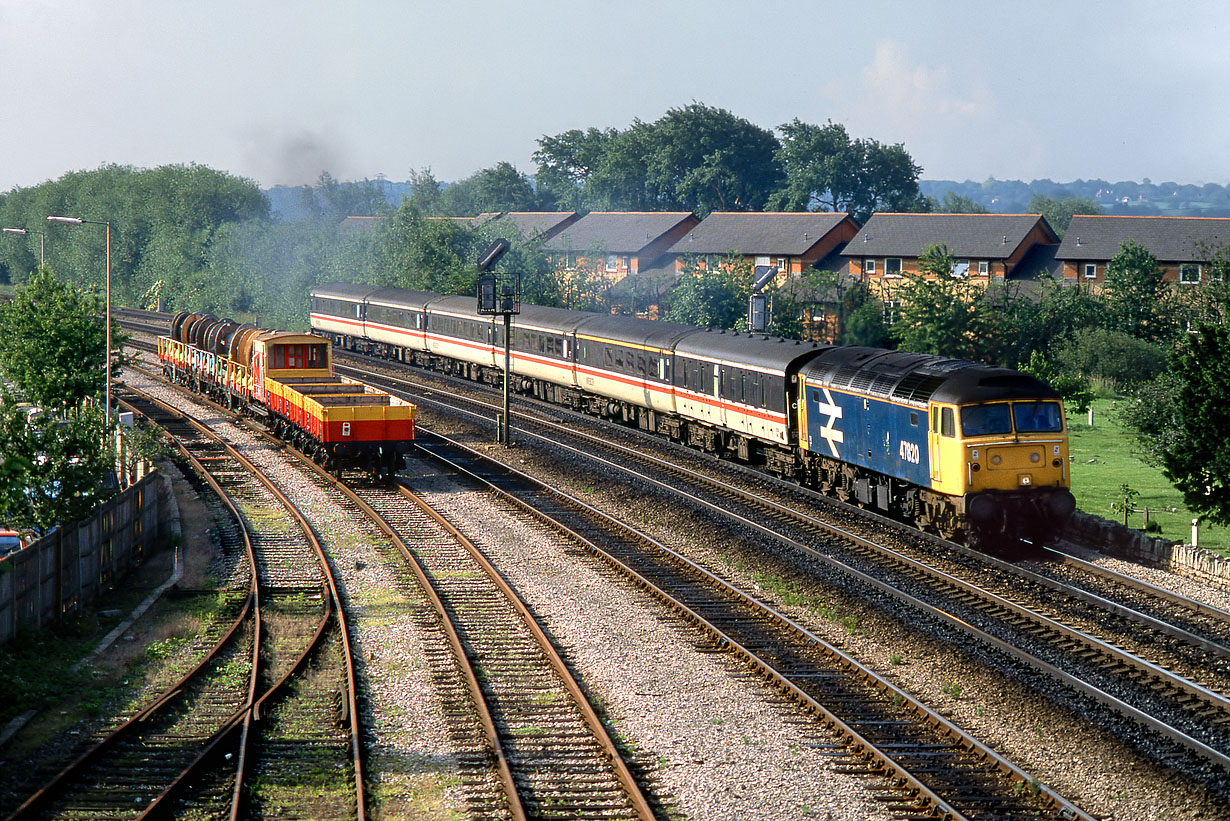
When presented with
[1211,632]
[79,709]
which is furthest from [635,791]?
[1211,632]

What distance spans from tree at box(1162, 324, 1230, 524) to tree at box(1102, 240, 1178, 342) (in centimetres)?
3797

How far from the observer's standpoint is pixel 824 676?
A: 16156 mm

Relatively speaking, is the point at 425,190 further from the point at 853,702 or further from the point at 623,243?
the point at 853,702

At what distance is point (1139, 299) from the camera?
193ft

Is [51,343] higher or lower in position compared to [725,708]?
higher

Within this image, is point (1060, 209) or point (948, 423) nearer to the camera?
point (948, 423)

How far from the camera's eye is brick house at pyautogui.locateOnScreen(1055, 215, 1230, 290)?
6625cm

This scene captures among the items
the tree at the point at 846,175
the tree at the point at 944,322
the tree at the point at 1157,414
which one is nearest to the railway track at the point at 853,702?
the tree at the point at 1157,414

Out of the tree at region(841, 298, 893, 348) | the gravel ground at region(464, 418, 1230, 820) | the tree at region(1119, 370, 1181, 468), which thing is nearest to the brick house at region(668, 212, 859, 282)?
the tree at region(841, 298, 893, 348)

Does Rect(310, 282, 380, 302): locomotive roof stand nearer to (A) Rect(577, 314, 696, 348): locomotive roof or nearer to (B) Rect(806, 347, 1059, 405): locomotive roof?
(A) Rect(577, 314, 696, 348): locomotive roof

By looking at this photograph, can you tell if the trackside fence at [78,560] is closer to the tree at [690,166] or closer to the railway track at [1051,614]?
the railway track at [1051,614]

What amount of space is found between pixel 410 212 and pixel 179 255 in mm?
22704

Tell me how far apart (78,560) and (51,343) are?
18.6m

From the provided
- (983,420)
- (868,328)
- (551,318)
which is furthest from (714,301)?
(983,420)
